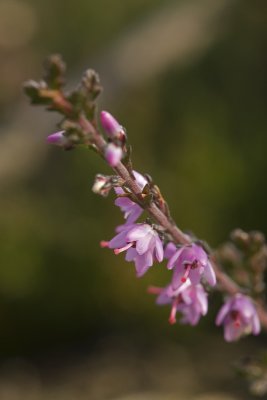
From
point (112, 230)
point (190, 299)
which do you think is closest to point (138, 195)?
point (190, 299)

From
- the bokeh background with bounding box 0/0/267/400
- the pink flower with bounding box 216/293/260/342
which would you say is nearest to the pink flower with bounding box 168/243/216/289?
the pink flower with bounding box 216/293/260/342

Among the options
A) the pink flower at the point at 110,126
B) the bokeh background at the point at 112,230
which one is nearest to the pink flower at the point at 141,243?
the pink flower at the point at 110,126

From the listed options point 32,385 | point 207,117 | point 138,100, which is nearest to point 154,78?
point 138,100

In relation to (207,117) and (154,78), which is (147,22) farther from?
(207,117)

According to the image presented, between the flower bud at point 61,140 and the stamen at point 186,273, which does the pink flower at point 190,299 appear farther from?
the flower bud at point 61,140

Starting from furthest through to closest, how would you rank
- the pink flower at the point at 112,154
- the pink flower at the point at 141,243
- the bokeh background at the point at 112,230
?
the bokeh background at the point at 112,230
the pink flower at the point at 141,243
the pink flower at the point at 112,154

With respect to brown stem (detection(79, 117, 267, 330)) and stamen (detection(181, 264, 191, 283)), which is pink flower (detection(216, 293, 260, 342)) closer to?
brown stem (detection(79, 117, 267, 330))
